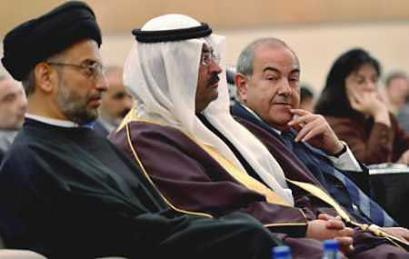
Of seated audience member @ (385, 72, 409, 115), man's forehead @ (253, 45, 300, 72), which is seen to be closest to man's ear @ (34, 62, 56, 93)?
man's forehead @ (253, 45, 300, 72)

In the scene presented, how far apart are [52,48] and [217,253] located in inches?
39.1

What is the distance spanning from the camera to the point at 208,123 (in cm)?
666

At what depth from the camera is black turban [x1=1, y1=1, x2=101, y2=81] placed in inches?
231

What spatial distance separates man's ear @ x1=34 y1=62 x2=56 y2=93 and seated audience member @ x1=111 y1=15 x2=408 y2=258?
1.67 ft

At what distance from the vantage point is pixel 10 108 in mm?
9914

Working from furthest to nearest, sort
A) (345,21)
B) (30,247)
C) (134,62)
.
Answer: (345,21), (134,62), (30,247)

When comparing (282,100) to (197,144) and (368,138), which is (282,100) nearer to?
(197,144)

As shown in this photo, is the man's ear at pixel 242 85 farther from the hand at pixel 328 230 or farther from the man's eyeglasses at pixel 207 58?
the hand at pixel 328 230

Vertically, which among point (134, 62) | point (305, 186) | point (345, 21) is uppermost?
point (134, 62)

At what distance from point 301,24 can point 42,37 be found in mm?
11473

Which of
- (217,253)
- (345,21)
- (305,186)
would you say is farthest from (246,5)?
(217,253)

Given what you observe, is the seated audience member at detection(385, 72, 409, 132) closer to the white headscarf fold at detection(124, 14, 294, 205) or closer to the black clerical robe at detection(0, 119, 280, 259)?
the white headscarf fold at detection(124, 14, 294, 205)

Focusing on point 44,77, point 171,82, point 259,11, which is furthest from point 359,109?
point 259,11

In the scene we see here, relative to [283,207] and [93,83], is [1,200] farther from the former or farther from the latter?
[283,207]
